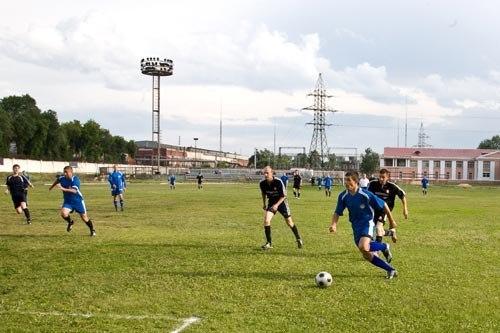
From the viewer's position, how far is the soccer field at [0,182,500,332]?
7.53 meters

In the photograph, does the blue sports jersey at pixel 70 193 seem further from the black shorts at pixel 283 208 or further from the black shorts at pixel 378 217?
the black shorts at pixel 378 217

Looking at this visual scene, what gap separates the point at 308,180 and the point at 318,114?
13.7 m

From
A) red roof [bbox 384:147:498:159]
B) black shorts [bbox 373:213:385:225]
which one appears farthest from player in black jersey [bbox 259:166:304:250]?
red roof [bbox 384:147:498:159]

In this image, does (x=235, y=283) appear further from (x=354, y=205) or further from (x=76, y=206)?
(x=76, y=206)

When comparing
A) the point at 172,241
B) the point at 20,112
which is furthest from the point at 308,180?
the point at 172,241

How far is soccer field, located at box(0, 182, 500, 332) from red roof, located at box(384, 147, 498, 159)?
11027 centimetres

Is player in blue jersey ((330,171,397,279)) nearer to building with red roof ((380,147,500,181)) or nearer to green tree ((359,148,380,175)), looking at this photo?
green tree ((359,148,380,175))

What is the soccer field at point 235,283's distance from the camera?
753 centimetres

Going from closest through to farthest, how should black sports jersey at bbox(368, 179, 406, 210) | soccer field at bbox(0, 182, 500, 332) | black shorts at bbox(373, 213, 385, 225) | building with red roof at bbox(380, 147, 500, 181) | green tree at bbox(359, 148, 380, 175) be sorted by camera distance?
soccer field at bbox(0, 182, 500, 332) < black shorts at bbox(373, 213, 385, 225) < black sports jersey at bbox(368, 179, 406, 210) < green tree at bbox(359, 148, 380, 175) < building with red roof at bbox(380, 147, 500, 181)

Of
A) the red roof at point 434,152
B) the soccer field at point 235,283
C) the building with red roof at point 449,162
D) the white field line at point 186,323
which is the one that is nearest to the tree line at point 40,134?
the building with red roof at point 449,162

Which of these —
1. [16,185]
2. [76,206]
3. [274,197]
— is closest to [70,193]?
[76,206]

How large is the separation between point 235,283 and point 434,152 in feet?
411

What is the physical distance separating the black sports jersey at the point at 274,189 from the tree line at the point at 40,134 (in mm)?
79636

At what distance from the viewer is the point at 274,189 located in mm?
14773
